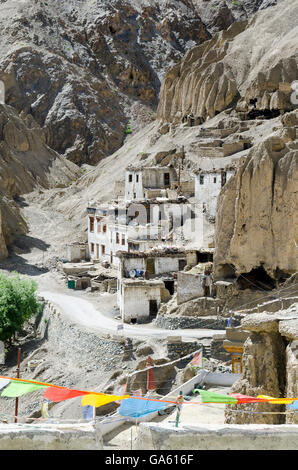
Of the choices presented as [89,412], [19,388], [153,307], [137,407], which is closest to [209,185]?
[153,307]

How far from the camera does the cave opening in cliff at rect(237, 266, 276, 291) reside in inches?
1293

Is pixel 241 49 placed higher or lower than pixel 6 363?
higher

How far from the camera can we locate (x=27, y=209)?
7881 centimetres

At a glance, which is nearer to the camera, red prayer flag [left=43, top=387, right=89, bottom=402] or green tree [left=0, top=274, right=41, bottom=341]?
red prayer flag [left=43, top=387, right=89, bottom=402]

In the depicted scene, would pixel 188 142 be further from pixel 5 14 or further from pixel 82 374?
pixel 5 14

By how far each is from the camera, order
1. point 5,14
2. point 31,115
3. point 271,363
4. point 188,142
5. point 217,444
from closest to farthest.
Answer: point 217,444 < point 271,363 < point 188,142 < point 31,115 < point 5,14

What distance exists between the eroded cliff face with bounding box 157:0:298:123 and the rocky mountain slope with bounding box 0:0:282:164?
22206mm

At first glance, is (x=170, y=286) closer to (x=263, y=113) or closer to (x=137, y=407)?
(x=137, y=407)

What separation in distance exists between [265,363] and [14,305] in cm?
2618

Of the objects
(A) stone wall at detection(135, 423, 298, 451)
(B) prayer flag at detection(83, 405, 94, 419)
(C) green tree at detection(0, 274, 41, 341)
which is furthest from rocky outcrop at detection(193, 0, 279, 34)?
(A) stone wall at detection(135, 423, 298, 451)

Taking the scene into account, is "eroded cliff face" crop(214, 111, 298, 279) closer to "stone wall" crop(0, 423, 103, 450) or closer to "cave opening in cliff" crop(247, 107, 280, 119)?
"stone wall" crop(0, 423, 103, 450)

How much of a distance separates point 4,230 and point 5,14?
220ft

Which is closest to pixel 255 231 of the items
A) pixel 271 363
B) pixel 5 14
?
pixel 271 363

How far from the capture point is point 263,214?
32094mm
